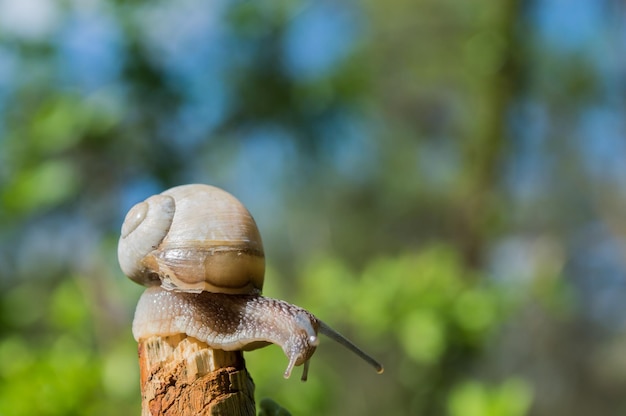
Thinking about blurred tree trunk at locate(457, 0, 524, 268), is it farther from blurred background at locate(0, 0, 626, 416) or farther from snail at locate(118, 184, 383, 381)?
snail at locate(118, 184, 383, 381)

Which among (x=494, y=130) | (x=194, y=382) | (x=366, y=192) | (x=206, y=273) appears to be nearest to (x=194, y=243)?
(x=206, y=273)

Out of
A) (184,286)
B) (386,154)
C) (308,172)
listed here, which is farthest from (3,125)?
(386,154)

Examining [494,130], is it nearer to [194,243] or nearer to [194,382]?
[194,243]

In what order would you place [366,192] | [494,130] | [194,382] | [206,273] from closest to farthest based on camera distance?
[194,382] < [206,273] < [494,130] < [366,192]

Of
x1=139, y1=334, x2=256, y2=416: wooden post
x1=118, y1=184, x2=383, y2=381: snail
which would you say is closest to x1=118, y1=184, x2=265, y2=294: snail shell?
x1=118, y1=184, x2=383, y2=381: snail

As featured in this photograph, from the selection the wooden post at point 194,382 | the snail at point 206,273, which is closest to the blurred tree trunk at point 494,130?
the snail at point 206,273

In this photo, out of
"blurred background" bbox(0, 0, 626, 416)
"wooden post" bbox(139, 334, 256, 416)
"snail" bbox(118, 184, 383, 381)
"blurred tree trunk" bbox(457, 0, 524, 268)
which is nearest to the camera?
"wooden post" bbox(139, 334, 256, 416)

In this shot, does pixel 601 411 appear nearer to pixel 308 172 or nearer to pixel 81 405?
pixel 308 172
